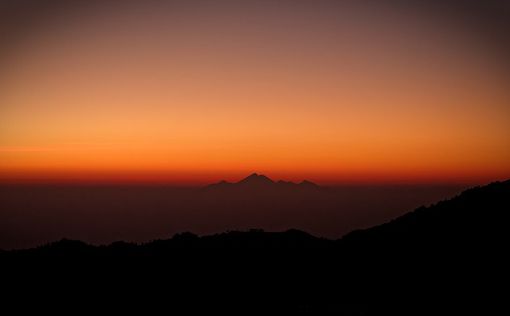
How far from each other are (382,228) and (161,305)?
24.9 m

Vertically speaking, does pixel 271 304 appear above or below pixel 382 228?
below

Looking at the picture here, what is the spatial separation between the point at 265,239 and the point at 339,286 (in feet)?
49.4

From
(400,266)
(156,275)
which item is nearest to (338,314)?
(400,266)

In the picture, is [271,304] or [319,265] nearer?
[271,304]

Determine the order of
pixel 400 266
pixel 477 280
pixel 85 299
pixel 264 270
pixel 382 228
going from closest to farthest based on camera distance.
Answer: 1. pixel 477 280
2. pixel 85 299
3. pixel 400 266
4. pixel 264 270
5. pixel 382 228

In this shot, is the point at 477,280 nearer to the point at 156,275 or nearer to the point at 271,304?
the point at 271,304

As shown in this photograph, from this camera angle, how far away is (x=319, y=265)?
4000 centimetres

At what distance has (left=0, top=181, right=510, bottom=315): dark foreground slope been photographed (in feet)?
100

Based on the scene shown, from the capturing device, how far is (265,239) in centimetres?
4869

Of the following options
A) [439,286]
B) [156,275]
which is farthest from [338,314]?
[156,275]

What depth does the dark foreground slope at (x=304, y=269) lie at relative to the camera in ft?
100

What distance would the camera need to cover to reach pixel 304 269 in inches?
1553

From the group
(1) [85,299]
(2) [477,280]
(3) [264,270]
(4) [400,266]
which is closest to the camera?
(2) [477,280]

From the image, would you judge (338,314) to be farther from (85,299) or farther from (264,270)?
(85,299)
